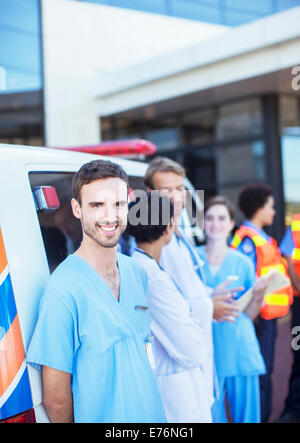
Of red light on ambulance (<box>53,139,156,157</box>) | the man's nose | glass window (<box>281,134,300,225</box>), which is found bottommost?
the man's nose

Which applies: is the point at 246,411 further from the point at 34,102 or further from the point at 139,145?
the point at 34,102

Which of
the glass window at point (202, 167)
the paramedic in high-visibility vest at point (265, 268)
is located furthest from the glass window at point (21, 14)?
the paramedic in high-visibility vest at point (265, 268)

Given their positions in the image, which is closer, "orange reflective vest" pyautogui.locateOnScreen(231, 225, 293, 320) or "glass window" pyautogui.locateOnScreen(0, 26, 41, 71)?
"orange reflective vest" pyautogui.locateOnScreen(231, 225, 293, 320)

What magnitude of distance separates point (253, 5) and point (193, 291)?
31.5ft

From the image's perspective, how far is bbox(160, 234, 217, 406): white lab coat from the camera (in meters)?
2.37

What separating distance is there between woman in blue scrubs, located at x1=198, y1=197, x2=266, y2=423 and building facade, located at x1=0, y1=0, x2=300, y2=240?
4.48 metres

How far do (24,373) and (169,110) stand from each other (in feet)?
27.4

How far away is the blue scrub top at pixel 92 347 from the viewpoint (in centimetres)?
146

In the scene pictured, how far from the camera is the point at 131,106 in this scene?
8.90 meters

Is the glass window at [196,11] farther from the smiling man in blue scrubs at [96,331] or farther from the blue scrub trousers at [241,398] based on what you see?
the smiling man in blue scrubs at [96,331]

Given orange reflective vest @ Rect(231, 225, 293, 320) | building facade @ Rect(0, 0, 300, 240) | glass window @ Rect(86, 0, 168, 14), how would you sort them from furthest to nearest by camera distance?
1. glass window @ Rect(86, 0, 168, 14)
2. building facade @ Rect(0, 0, 300, 240)
3. orange reflective vest @ Rect(231, 225, 293, 320)

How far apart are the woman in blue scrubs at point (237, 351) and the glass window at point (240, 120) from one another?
5657 millimetres

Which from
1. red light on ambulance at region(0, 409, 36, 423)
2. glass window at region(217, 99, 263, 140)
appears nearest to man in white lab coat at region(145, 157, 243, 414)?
red light on ambulance at region(0, 409, 36, 423)

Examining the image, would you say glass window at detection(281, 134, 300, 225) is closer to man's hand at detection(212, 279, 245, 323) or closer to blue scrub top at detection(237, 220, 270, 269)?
blue scrub top at detection(237, 220, 270, 269)
